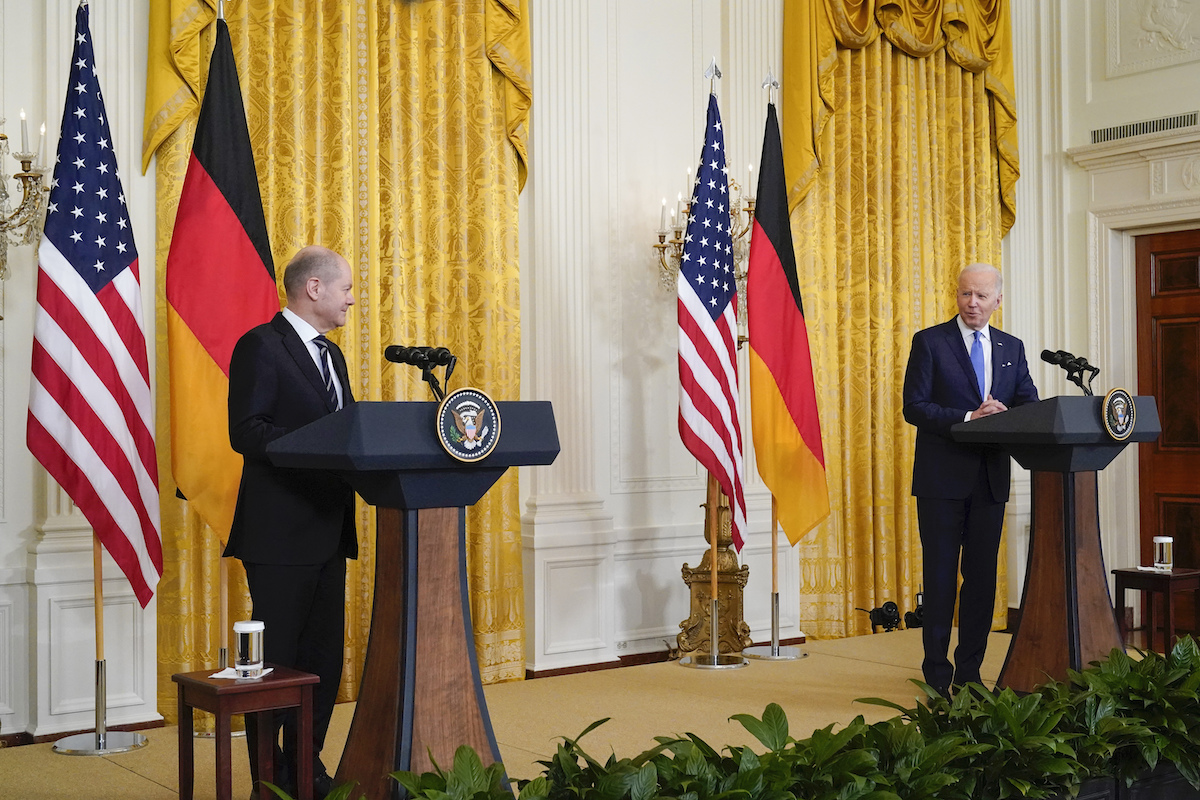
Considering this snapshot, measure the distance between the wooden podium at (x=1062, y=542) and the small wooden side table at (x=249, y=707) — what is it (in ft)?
7.84

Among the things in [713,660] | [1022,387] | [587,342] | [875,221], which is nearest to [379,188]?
[587,342]

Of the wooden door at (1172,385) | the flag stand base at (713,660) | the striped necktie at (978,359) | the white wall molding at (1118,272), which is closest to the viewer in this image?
the striped necktie at (978,359)

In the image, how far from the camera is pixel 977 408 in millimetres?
4629

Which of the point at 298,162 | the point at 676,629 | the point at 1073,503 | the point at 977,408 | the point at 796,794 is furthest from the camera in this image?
the point at 676,629

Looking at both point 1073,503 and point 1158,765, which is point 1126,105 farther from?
point 1158,765

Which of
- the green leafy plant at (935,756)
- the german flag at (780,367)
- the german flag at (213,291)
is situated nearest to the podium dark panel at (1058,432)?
the green leafy plant at (935,756)

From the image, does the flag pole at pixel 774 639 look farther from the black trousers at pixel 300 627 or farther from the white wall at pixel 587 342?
the black trousers at pixel 300 627

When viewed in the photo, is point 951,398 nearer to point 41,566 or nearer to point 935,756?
point 935,756

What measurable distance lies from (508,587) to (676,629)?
106 centimetres

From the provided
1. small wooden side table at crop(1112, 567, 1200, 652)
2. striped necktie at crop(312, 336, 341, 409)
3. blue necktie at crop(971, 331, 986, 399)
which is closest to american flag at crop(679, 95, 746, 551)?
blue necktie at crop(971, 331, 986, 399)

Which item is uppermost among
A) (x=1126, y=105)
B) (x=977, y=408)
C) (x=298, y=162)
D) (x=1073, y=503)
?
(x=1126, y=105)

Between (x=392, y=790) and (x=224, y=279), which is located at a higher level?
(x=224, y=279)

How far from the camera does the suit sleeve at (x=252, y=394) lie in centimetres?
327

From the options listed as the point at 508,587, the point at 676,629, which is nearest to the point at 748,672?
the point at 676,629
